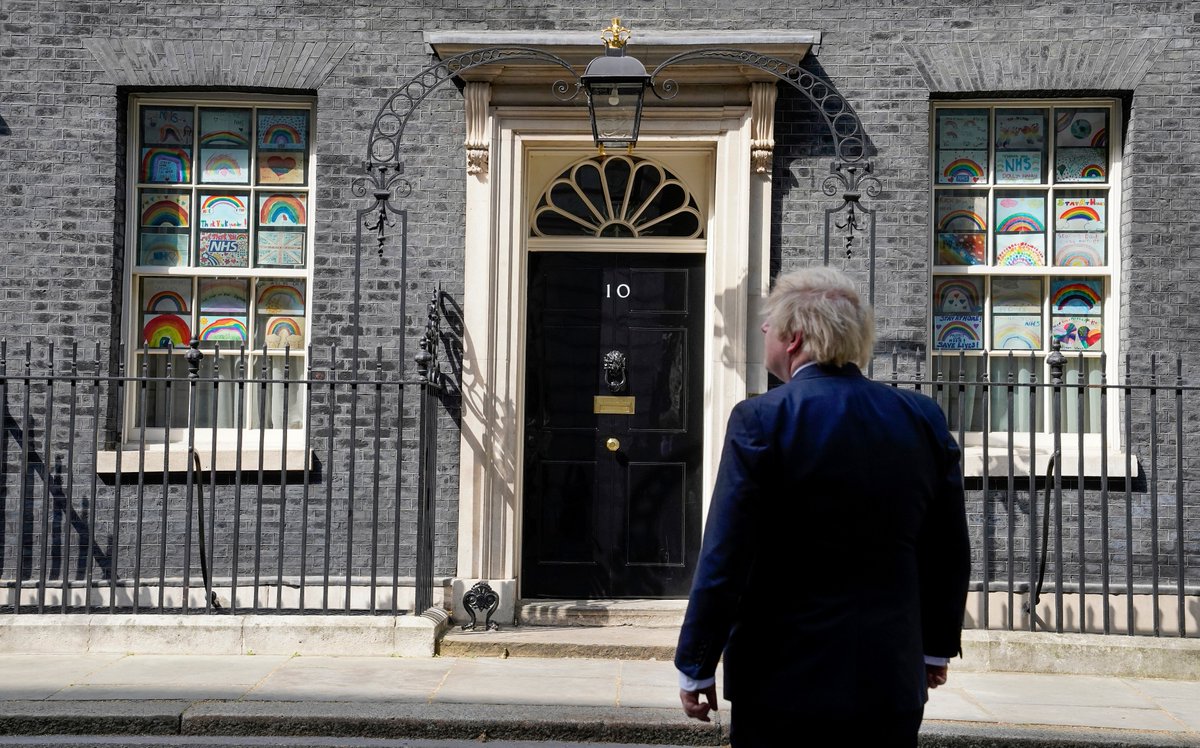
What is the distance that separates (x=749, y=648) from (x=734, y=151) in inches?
207

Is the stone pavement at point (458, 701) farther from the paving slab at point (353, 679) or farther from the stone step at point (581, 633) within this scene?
the stone step at point (581, 633)

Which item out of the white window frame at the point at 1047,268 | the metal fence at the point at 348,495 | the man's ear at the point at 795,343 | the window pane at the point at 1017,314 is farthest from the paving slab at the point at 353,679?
the window pane at the point at 1017,314

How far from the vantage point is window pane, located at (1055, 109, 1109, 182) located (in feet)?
25.7

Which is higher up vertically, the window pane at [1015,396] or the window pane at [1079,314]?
the window pane at [1079,314]

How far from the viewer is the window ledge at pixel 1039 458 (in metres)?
7.44

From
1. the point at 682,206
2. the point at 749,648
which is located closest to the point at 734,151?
the point at 682,206

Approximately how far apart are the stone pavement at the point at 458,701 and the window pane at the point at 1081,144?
3272mm

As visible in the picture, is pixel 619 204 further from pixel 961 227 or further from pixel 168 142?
pixel 168 142

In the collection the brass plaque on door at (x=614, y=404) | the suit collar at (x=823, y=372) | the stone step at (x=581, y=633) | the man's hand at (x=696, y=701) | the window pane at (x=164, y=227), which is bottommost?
the stone step at (x=581, y=633)

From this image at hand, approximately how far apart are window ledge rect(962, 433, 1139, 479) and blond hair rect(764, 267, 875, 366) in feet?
15.4

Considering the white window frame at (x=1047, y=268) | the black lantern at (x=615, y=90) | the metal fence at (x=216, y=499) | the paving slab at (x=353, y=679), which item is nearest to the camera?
the paving slab at (x=353, y=679)

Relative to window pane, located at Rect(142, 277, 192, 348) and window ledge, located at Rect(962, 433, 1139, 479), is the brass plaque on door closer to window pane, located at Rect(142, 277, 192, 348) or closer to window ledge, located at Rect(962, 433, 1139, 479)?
window ledge, located at Rect(962, 433, 1139, 479)

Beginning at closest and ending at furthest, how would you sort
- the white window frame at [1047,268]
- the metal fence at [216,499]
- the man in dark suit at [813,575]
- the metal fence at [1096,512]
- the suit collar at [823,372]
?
the man in dark suit at [813,575], the suit collar at [823,372], the metal fence at [1096,512], the metal fence at [216,499], the white window frame at [1047,268]

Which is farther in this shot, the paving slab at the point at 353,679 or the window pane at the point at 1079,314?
the window pane at the point at 1079,314
